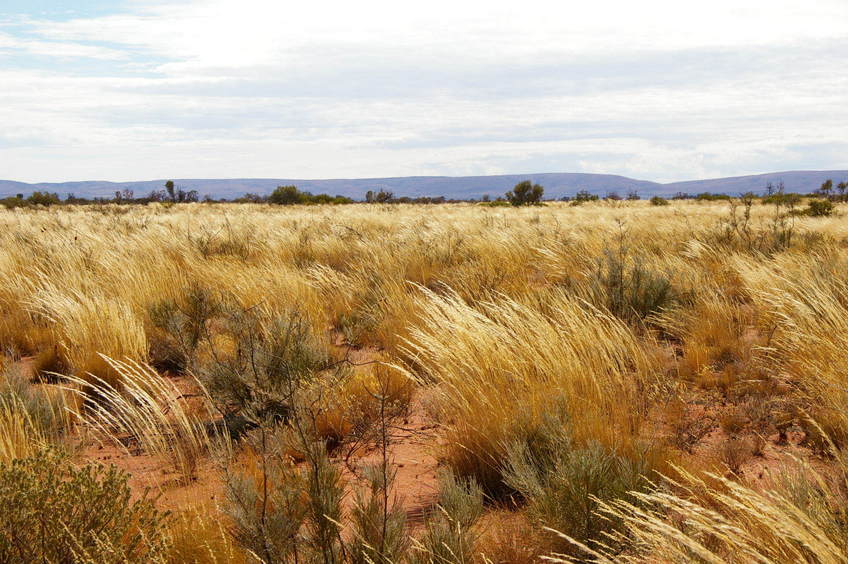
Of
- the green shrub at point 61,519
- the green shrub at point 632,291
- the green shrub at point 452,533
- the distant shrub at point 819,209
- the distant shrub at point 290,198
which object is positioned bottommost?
the green shrub at point 452,533

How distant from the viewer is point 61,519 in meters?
1.88

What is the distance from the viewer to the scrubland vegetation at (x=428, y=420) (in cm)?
202

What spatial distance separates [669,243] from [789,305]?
5842mm

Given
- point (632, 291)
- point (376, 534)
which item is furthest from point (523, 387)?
point (632, 291)

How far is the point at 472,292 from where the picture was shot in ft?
20.7

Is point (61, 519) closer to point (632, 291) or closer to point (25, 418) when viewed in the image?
point (25, 418)

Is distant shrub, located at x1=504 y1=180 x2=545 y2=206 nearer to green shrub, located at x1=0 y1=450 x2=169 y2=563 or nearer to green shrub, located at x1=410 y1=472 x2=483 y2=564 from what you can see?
green shrub, located at x1=410 y1=472 x2=483 y2=564

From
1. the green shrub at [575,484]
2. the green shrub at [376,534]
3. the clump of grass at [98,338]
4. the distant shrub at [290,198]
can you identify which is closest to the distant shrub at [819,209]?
A: the green shrub at [575,484]

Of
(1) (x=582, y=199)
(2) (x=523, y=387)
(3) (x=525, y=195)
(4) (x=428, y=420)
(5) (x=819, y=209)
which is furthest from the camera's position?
(1) (x=582, y=199)

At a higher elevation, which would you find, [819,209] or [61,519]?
[819,209]

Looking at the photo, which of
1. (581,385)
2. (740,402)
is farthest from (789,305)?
(581,385)

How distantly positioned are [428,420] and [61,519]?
2.39 meters

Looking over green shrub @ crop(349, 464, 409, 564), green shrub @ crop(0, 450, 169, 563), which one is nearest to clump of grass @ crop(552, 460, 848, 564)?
green shrub @ crop(349, 464, 409, 564)

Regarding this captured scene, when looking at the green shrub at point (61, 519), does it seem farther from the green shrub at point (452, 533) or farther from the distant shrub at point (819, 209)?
the distant shrub at point (819, 209)
